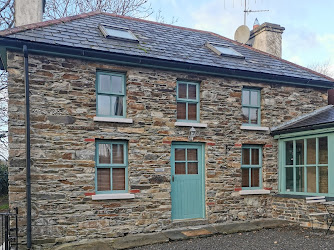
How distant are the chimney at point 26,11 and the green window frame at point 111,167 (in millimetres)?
4501

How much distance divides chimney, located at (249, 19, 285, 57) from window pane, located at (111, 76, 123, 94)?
22.3ft

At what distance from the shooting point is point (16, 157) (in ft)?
22.0

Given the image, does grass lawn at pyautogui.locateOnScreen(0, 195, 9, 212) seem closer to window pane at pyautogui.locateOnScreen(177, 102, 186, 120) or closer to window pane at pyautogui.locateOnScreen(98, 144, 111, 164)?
window pane at pyautogui.locateOnScreen(98, 144, 111, 164)

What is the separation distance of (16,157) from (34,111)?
1.10m

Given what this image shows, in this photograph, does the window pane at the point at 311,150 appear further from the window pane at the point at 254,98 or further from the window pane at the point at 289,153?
the window pane at the point at 254,98

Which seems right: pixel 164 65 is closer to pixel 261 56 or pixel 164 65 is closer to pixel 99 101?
pixel 99 101

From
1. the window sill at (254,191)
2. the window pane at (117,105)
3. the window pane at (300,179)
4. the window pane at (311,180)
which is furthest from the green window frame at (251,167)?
the window pane at (117,105)

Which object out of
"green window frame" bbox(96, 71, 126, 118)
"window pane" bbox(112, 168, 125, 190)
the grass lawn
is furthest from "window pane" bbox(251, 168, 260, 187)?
the grass lawn

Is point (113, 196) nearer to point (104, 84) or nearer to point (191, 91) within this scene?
point (104, 84)

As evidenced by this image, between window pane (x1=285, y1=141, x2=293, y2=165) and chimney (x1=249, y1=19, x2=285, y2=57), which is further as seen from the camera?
chimney (x1=249, y1=19, x2=285, y2=57)

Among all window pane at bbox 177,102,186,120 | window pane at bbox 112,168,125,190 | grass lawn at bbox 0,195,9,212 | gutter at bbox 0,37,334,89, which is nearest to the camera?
gutter at bbox 0,37,334,89

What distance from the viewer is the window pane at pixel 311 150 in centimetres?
873

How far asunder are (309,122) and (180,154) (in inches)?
155

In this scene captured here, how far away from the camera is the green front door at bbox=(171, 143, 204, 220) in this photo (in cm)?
835
